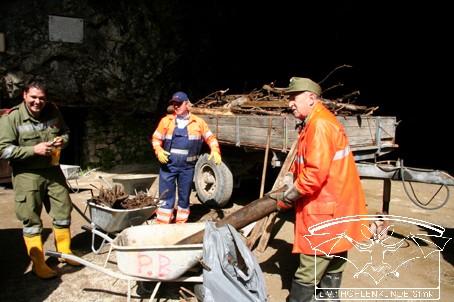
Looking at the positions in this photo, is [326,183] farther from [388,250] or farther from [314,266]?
[388,250]

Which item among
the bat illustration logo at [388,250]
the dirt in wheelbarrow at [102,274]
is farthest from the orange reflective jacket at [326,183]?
the dirt in wheelbarrow at [102,274]

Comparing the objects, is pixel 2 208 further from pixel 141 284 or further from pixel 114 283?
pixel 141 284

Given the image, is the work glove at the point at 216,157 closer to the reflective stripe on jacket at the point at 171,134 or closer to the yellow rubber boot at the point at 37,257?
the reflective stripe on jacket at the point at 171,134

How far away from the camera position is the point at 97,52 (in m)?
9.55

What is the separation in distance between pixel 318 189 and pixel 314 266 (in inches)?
25.3

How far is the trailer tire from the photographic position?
6.10m

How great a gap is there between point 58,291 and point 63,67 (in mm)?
7071

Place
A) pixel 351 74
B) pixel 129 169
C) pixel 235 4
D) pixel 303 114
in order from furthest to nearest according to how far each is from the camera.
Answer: pixel 351 74, pixel 235 4, pixel 129 169, pixel 303 114

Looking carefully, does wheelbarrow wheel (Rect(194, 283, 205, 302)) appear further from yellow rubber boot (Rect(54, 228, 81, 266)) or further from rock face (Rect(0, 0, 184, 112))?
rock face (Rect(0, 0, 184, 112))

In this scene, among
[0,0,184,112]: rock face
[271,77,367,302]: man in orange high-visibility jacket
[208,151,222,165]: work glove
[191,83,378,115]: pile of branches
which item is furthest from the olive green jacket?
[0,0,184,112]: rock face

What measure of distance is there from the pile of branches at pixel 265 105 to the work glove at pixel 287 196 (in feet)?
8.29

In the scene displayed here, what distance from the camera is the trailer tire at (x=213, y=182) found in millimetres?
6102

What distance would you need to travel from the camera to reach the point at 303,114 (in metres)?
3.00

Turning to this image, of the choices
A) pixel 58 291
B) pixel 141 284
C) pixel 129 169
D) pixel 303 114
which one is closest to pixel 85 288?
pixel 58 291
